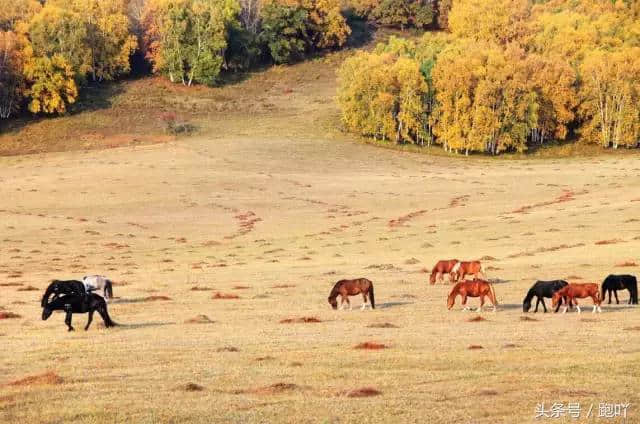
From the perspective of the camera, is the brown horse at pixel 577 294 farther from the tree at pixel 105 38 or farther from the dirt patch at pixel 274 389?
the tree at pixel 105 38

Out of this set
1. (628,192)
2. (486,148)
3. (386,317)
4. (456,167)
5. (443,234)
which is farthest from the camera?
(486,148)

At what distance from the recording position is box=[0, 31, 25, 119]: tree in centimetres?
12206

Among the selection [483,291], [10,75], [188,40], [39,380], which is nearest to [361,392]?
[39,380]

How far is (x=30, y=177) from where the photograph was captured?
9150 centimetres

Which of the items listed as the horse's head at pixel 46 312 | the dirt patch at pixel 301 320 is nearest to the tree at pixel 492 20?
the dirt patch at pixel 301 320

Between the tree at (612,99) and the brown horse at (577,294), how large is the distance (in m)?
95.0

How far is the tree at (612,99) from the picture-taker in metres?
117

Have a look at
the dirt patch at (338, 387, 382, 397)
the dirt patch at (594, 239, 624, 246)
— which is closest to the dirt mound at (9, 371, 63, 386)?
the dirt patch at (338, 387, 382, 397)

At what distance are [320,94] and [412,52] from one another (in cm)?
1599

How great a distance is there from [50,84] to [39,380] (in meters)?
112

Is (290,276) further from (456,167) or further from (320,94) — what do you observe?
(320,94)

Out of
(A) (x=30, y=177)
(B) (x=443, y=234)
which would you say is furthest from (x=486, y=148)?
(B) (x=443, y=234)

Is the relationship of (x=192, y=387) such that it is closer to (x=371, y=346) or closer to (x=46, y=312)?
(x=371, y=346)

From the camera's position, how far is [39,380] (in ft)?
55.4
